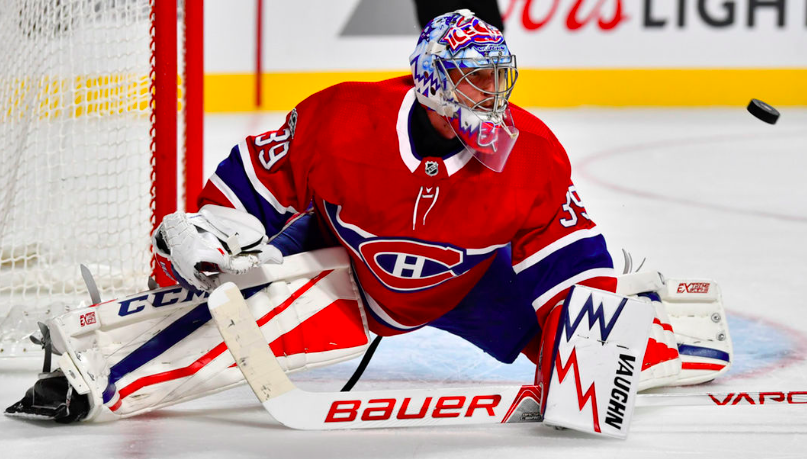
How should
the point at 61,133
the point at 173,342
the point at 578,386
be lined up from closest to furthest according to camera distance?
the point at 578,386, the point at 173,342, the point at 61,133

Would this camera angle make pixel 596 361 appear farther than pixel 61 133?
No

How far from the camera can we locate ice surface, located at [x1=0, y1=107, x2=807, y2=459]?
194cm

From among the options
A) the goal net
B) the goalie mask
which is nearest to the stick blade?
the goalie mask

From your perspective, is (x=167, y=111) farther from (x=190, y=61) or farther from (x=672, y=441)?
(x=672, y=441)

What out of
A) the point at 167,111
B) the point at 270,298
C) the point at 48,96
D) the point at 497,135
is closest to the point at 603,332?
the point at 497,135

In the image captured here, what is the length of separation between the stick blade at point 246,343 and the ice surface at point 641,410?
0.09 m

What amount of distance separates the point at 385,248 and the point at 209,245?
1.11ft

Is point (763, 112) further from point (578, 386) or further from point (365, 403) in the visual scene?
point (365, 403)

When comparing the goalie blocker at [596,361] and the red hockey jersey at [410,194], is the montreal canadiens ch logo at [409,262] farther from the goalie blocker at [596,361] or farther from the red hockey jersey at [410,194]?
the goalie blocker at [596,361]

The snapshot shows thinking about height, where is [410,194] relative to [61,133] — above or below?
above

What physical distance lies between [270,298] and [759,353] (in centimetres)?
118

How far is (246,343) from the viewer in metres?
2.01

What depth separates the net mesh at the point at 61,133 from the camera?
9.29 ft

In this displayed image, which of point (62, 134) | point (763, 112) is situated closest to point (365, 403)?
point (763, 112)
